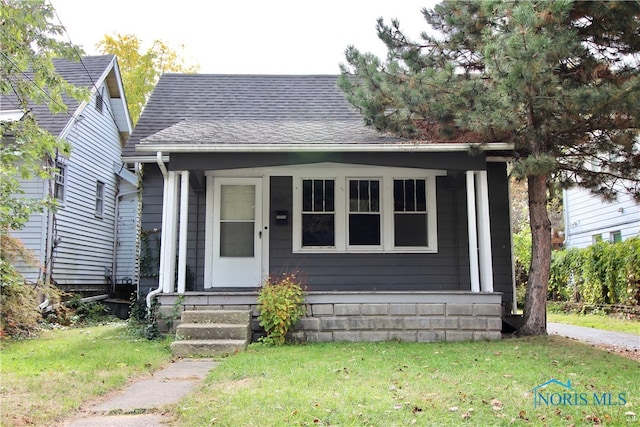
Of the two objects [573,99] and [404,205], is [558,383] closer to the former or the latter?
[573,99]

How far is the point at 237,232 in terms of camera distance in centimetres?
880

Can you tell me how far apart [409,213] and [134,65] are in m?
20.7

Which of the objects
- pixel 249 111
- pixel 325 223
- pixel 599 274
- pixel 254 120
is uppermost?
pixel 249 111

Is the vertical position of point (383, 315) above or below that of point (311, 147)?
below

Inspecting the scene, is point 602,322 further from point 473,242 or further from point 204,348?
point 204,348

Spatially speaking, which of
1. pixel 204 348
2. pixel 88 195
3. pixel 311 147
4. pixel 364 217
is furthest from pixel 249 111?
pixel 204 348

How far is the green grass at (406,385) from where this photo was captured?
3459 mm

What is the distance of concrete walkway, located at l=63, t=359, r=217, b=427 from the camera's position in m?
3.56

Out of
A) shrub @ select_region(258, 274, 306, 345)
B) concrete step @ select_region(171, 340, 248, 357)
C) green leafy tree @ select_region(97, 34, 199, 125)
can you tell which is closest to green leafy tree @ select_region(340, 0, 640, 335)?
shrub @ select_region(258, 274, 306, 345)

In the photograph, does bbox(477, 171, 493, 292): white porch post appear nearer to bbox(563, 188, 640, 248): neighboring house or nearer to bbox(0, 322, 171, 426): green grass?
bbox(0, 322, 171, 426): green grass

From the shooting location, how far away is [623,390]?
13.6ft

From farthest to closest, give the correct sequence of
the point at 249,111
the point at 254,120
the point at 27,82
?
the point at 249,111, the point at 254,120, the point at 27,82

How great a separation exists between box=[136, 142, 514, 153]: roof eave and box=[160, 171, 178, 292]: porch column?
0.53m

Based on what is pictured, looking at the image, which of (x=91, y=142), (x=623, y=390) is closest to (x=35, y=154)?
(x=623, y=390)
